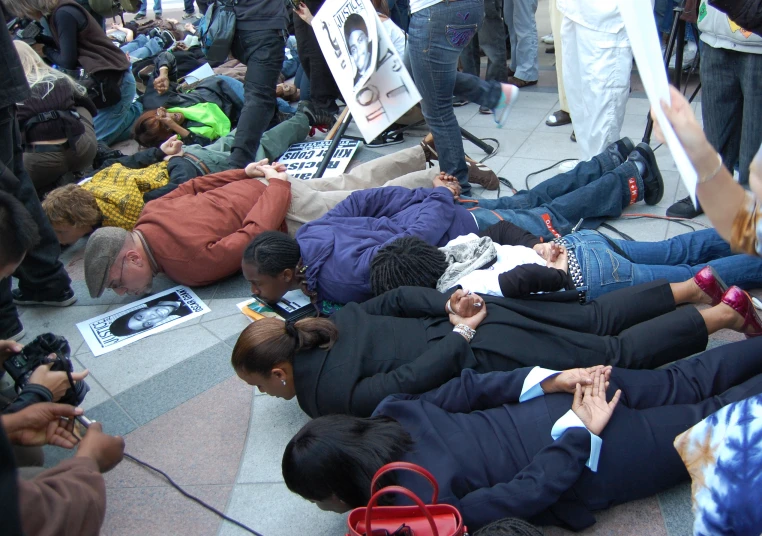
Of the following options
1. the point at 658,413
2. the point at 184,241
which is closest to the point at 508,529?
the point at 658,413

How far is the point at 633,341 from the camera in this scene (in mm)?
2293

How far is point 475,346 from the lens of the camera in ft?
7.52

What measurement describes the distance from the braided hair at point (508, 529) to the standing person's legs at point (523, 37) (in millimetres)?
4941

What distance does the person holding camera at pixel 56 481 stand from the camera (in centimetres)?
71

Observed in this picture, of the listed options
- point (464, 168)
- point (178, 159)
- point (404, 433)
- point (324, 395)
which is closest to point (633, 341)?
point (404, 433)

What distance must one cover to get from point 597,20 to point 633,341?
2095 mm

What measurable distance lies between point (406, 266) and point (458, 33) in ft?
4.63

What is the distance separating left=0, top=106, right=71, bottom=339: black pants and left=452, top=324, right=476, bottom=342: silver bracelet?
2.20m

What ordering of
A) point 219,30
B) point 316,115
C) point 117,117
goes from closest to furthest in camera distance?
point 219,30 → point 316,115 → point 117,117

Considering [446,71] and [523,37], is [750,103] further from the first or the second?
[523,37]

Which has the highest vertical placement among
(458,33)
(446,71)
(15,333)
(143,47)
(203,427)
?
(458,33)

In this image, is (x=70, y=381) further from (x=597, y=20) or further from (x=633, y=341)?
(x=597, y=20)

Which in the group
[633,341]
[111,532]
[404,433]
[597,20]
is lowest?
[111,532]

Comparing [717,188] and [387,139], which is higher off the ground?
[717,188]
